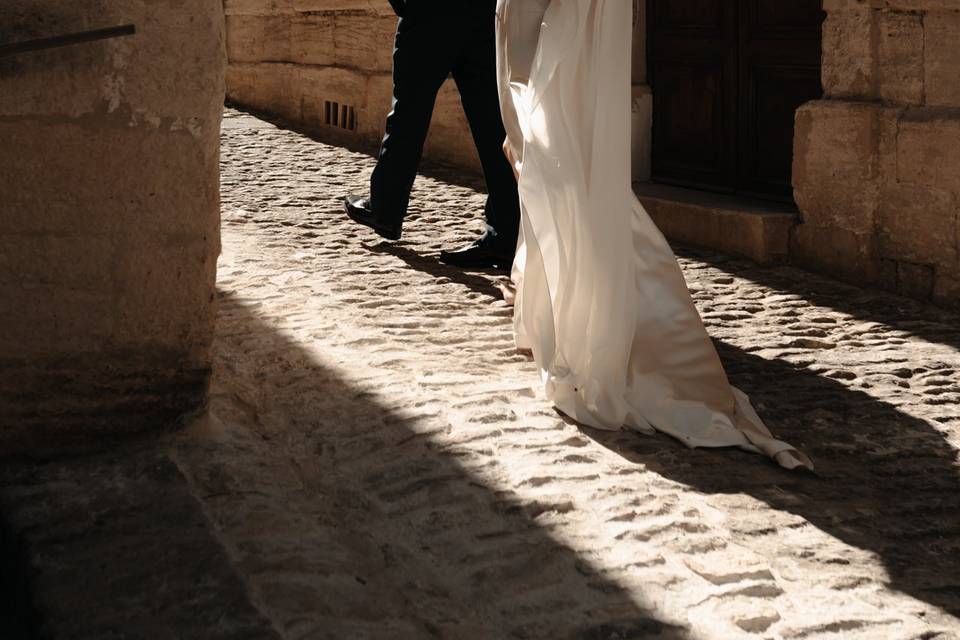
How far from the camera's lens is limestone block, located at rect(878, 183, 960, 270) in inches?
201

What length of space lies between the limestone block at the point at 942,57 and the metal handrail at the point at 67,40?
3.32 metres

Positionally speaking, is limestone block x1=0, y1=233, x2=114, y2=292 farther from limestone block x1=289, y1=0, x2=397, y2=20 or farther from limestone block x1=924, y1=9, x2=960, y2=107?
limestone block x1=289, y1=0, x2=397, y2=20

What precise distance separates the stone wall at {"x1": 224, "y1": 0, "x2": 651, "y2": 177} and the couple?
3.25 metres

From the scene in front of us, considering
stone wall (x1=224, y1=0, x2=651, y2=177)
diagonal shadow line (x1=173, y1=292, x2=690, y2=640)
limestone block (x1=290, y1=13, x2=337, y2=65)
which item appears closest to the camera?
diagonal shadow line (x1=173, y1=292, x2=690, y2=640)

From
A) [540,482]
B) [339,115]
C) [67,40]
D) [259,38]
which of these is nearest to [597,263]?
[540,482]

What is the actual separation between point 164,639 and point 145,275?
1.04m

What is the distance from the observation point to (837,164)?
5582 mm

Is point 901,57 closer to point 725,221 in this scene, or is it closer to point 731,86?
point 725,221

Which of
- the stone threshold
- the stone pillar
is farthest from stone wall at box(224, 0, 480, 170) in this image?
the stone pillar

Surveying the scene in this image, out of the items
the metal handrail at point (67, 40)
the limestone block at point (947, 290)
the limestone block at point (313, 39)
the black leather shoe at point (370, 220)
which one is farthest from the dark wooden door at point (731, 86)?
the metal handrail at point (67, 40)

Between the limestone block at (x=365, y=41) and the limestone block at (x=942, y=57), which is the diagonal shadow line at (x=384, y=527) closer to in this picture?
the limestone block at (x=942, y=57)

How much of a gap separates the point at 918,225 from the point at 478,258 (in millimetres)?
1744

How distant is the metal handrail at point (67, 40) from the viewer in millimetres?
2762

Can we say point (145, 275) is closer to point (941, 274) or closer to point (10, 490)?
point (10, 490)
